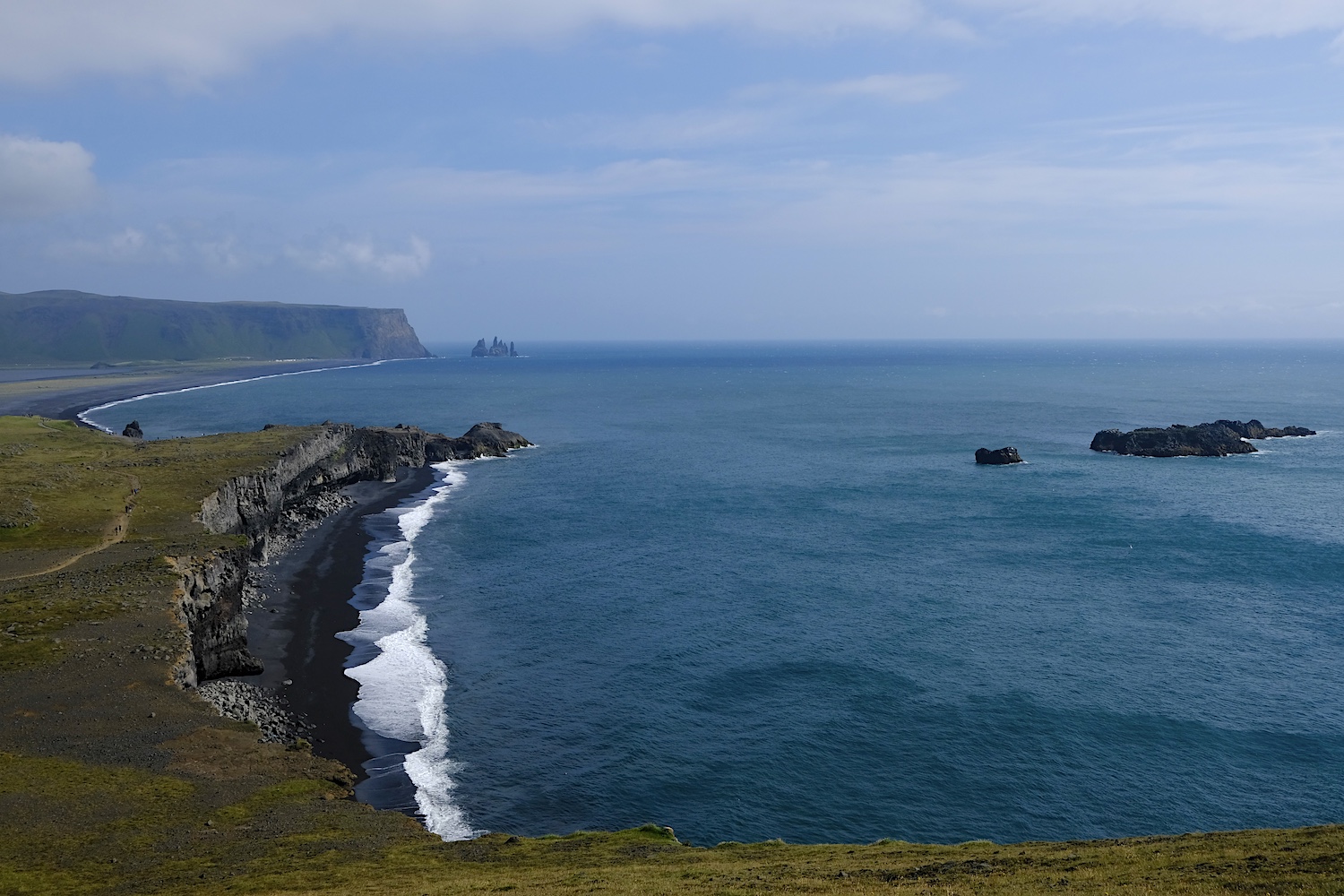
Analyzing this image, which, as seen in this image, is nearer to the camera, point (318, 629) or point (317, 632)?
point (317, 632)

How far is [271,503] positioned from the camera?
312 ft

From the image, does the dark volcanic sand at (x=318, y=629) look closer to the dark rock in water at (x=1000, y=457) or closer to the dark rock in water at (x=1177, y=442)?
the dark rock in water at (x=1000, y=457)

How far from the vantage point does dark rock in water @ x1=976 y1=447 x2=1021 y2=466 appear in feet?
437

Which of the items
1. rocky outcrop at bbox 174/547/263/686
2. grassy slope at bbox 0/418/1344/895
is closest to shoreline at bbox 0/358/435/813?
rocky outcrop at bbox 174/547/263/686

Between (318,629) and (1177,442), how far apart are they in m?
129

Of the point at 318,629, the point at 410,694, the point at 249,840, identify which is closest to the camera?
the point at 249,840

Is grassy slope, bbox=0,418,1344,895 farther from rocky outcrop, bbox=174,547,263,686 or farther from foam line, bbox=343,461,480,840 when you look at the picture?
foam line, bbox=343,461,480,840

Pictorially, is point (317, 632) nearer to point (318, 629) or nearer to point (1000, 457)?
point (318, 629)

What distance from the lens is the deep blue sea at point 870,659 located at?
141 ft

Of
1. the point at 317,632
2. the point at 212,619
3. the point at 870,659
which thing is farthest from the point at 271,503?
the point at 870,659

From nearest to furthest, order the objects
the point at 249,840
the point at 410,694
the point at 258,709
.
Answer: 1. the point at 249,840
2. the point at 258,709
3. the point at 410,694

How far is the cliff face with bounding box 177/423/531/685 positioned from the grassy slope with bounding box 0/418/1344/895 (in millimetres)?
3429

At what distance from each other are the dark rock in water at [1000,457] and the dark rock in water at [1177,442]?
68.2 ft

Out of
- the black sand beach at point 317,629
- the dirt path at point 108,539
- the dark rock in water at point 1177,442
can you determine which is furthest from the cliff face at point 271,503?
the dark rock in water at point 1177,442
